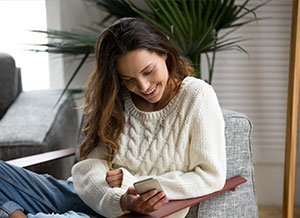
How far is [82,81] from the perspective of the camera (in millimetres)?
2902

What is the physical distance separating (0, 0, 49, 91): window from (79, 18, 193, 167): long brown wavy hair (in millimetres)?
1384

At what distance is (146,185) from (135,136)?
398mm

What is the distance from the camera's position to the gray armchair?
223 centimetres

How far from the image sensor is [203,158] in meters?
1.52

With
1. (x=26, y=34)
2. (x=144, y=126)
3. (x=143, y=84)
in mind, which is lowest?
(x=144, y=126)

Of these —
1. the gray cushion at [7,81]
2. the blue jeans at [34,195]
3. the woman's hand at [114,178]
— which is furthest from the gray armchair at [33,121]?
the woman's hand at [114,178]

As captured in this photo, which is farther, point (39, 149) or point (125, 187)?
point (39, 149)

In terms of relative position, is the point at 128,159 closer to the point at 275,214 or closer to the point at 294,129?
the point at 294,129

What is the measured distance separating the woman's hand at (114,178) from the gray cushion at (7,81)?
4.39ft

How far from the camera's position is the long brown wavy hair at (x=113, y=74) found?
1511 mm

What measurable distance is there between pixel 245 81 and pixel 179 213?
4.03ft

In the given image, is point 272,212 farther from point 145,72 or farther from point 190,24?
point 145,72

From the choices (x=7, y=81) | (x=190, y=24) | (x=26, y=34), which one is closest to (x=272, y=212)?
(x=190, y=24)

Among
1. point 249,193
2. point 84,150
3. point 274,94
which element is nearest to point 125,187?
point 84,150
